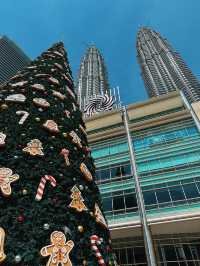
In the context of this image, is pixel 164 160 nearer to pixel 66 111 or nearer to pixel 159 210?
pixel 159 210

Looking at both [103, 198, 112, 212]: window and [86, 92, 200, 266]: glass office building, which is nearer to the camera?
[86, 92, 200, 266]: glass office building

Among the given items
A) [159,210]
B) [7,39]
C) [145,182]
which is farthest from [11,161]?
[7,39]

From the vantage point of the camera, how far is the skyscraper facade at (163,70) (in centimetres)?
9094

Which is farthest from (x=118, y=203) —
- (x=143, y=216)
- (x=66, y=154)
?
(x=66, y=154)

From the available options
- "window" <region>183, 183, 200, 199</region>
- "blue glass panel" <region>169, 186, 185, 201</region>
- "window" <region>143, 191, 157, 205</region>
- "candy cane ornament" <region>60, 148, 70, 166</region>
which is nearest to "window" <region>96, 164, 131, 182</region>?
"window" <region>143, 191, 157, 205</region>

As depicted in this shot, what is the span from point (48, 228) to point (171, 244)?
19.6 m

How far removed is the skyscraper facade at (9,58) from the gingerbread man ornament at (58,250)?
101 m

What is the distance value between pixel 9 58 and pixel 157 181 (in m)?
96.4

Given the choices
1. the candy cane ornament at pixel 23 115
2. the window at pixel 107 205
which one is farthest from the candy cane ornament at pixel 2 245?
the window at pixel 107 205

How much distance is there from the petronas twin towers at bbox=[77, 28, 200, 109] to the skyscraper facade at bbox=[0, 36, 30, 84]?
24790 millimetres

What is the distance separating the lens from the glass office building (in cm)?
2084

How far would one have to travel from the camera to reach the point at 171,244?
21172mm

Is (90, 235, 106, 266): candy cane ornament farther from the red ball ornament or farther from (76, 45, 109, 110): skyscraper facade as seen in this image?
(76, 45, 109, 110): skyscraper facade

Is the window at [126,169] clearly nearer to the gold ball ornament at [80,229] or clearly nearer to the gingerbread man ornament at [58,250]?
the gold ball ornament at [80,229]
